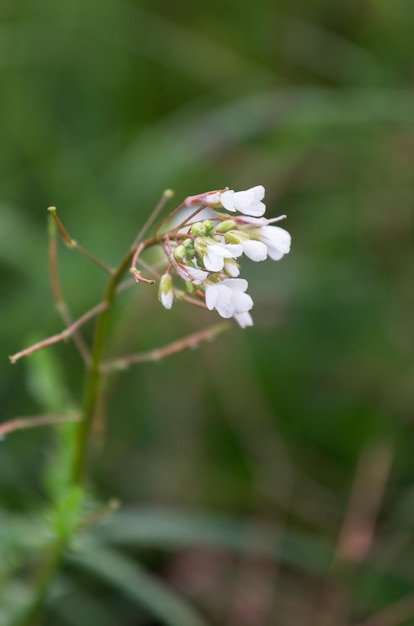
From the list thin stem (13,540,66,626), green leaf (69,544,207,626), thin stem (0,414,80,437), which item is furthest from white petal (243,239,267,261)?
green leaf (69,544,207,626)

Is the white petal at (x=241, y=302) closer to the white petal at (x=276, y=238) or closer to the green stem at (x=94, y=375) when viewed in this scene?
the white petal at (x=276, y=238)

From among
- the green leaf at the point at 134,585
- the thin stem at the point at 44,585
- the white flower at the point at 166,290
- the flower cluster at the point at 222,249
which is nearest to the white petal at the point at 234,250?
the flower cluster at the point at 222,249

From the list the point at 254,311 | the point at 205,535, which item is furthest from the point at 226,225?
the point at 254,311

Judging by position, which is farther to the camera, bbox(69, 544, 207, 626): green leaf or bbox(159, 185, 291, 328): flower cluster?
bbox(69, 544, 207, 626): green leaf

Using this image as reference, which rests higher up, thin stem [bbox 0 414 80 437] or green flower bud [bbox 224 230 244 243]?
green flower bud [bbox 224 230 244 243]

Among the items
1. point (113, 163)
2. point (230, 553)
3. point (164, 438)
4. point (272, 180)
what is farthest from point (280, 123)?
point (230, 553)

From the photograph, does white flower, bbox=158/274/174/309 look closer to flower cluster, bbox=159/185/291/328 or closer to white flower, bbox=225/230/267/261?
flower cluster, bbox=159/185/291/328
